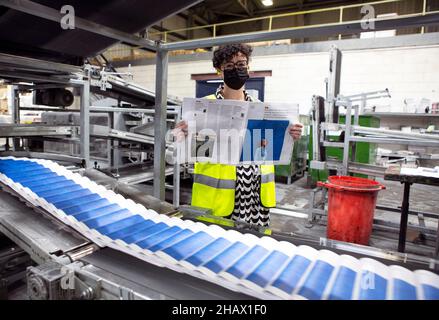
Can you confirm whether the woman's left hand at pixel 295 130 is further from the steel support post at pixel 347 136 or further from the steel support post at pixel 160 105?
the steel support post at pixel 347 136

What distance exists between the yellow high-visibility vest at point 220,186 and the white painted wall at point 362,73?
20.5 ft

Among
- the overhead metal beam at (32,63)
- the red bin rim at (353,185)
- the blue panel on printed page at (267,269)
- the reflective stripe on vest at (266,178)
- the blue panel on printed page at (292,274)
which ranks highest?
the overhead metal beam at (32,63)

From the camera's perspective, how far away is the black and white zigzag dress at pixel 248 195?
1.62 m

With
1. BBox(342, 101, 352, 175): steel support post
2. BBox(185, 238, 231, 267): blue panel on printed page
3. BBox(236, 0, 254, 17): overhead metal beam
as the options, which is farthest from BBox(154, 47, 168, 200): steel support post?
BBox(236, 0, 254, 17): overhead metal beam

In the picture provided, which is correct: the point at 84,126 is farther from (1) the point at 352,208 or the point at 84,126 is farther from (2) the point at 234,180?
(1) the point at 352,208

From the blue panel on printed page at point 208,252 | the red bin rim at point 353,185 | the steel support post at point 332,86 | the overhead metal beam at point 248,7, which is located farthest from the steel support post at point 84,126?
the overhead metal beam at point 248,7

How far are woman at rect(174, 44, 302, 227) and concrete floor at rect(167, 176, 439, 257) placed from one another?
1.23 ft

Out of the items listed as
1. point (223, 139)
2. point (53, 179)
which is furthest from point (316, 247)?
point (53, 179)

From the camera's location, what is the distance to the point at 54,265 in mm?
784

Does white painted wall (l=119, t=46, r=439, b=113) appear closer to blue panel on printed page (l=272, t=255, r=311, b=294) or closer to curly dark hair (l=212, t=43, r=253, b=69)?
curly dark hair (l=212, t=43, r=253, b=69)

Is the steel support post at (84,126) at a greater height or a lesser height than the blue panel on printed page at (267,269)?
greater

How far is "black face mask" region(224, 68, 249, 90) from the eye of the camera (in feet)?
5.23

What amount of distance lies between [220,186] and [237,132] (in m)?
0.34
